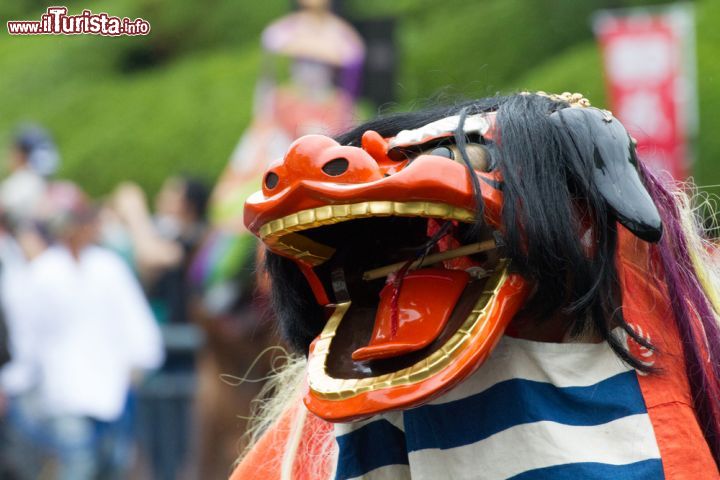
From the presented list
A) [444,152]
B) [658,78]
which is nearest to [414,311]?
[444,152]

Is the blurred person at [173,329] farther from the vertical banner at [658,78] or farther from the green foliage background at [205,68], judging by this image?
the vertical banner at [658,78]

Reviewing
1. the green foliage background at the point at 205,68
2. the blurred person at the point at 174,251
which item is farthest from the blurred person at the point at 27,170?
the green foliage background at the point at 205,68

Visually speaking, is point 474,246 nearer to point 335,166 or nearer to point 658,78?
point 335,166

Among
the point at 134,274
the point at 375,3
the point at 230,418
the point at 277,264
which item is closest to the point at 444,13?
the point at 375,3

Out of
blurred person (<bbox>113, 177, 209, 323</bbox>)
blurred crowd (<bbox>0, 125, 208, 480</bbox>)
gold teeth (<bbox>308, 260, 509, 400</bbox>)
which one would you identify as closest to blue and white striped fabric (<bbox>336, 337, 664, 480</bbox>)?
gold teeth (<bbox>308, 260, 509, 400</bbox>)

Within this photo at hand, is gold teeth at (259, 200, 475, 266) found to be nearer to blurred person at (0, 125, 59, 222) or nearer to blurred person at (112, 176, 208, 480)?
blurred person at (112, 176, 208, 480)

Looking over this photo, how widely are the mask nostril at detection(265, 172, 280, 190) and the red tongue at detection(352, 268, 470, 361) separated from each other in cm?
21

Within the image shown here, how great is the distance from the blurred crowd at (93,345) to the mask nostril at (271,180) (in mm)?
3845

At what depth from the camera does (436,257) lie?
165 cm

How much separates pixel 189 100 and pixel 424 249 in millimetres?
7348

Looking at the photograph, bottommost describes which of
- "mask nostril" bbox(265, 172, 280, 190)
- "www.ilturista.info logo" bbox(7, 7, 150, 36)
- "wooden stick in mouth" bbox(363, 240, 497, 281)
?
"wooden stick in mouth" bbox(363, 240, 497, 281)

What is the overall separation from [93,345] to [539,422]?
4.23 meters

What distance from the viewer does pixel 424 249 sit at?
1.63 metres

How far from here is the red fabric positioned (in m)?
1.55
